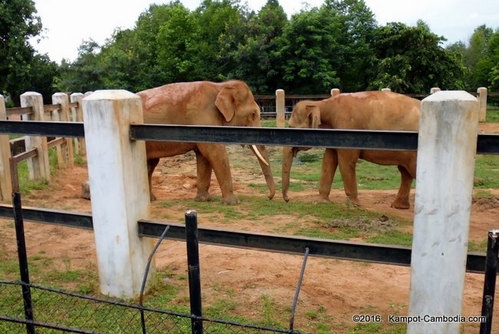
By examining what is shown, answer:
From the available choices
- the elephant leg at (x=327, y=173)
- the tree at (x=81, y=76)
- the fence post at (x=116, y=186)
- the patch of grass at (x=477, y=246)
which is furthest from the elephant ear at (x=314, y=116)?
the tree at (x=81, y=76)

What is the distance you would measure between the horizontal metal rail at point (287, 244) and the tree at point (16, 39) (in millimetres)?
24557

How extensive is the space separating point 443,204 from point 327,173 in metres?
5.57

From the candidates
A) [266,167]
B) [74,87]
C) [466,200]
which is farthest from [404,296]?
[74,87]

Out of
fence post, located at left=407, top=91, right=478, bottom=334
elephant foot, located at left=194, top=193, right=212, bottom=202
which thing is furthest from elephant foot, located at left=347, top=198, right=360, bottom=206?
fence post, located at left=407, top=91, right=478, bottom=334

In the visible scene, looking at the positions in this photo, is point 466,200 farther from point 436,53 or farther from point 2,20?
point 2,20

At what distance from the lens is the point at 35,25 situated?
86.8 feet

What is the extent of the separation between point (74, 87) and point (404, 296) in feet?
92.8

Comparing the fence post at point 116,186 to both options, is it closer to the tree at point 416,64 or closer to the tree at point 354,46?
the tree at point 416,64

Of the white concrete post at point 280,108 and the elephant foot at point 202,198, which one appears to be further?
the white concrete post at point 280,108

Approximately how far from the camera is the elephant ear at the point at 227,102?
320 inches

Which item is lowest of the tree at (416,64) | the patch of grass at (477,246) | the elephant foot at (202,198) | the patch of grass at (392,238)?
the elephant foot at (202,198)

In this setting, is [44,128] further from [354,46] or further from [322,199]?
[354,46]

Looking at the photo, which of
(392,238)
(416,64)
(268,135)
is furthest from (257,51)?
(268,135)

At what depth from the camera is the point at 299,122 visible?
8672mm
